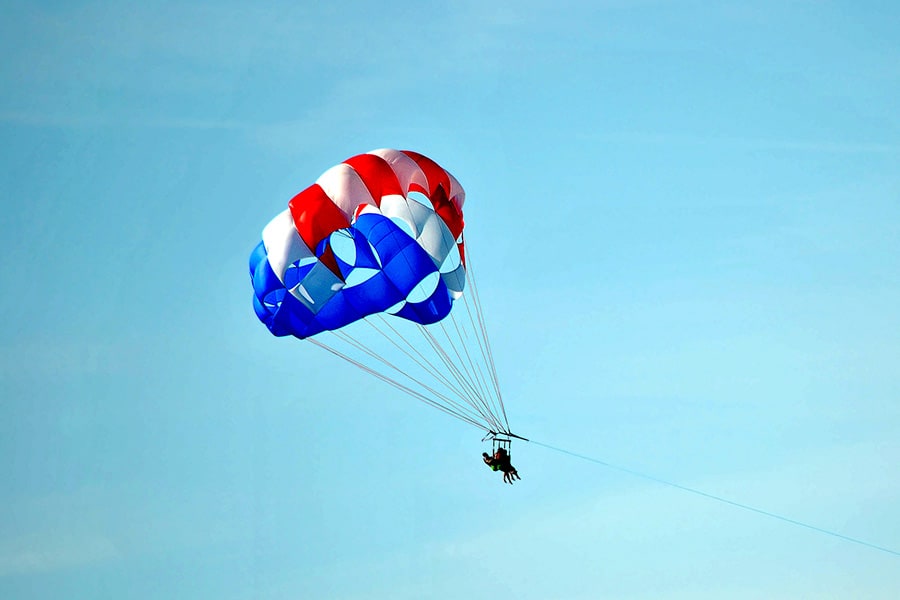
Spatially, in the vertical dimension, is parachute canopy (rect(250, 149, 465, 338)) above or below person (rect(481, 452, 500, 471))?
above

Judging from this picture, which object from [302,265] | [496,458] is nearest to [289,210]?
[302,265]

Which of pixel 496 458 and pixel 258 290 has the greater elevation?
pixel 258 290

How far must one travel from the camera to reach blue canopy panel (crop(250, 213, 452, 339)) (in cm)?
3453

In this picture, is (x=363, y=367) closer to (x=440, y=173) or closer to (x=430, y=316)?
(x=430, y=316)

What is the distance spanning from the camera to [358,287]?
35.4 metres

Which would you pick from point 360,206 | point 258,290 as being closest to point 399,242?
point 360,206

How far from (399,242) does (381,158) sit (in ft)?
6.78

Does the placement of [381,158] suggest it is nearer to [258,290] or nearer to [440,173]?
[440,173]

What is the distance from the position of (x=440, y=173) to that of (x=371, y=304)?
3.13 m

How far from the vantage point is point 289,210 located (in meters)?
35.1

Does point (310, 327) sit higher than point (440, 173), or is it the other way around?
point (440, 173)

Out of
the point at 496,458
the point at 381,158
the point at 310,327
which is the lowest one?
the point at 496,458

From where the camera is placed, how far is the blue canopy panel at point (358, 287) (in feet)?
113

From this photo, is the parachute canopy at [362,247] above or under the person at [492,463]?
above
